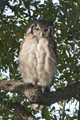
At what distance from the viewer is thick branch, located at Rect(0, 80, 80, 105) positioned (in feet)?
10.1

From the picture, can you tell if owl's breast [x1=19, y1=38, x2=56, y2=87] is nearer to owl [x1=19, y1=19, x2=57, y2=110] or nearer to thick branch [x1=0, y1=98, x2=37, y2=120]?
owl [x1=19, y1=19, x2=57, y2=110]

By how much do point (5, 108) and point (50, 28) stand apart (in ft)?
4.57

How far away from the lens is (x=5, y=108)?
3586mm

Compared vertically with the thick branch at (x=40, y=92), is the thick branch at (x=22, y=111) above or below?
below

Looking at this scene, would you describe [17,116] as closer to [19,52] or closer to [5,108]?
[5,108]

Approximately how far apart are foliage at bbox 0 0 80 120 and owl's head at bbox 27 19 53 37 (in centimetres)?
11

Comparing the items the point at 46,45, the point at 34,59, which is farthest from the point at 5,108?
the point at 46,45

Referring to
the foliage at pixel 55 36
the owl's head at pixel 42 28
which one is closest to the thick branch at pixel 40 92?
the foliage at pixel 55 36

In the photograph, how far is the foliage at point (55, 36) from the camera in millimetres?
3666

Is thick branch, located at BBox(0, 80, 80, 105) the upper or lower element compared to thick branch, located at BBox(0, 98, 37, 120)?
upper

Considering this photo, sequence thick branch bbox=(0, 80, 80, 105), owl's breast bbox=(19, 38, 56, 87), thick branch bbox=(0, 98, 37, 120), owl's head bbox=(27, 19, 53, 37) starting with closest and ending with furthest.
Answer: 1. thick branch bbox=(0, 80, 80, 105)
2. thick branch bbox=(0, 98, 37, 120)
3. owl's breast bbox=(19, 38, 56, 87)
4. owl's head bbox=(27, 19, 53, 37)

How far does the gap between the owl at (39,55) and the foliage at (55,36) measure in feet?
0.37

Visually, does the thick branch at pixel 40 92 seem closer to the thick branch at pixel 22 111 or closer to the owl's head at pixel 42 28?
the thick branch at pixel 22 111

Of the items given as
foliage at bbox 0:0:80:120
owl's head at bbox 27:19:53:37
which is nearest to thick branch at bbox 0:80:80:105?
foliage at bbox 0:0:80:120
